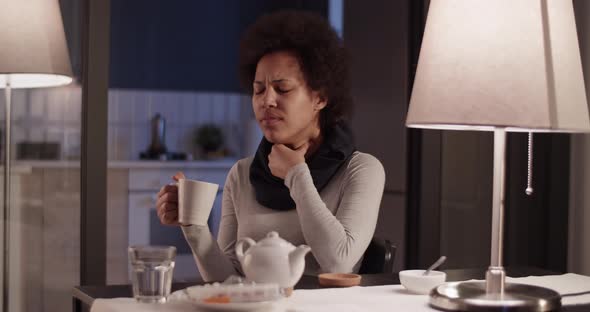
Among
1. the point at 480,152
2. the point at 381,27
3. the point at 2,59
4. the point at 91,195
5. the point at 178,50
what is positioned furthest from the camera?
the point at 178,50

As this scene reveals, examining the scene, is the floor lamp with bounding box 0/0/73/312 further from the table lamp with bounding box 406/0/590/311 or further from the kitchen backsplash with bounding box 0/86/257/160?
the kitchen backsplash with bounding box 0/86/257/160

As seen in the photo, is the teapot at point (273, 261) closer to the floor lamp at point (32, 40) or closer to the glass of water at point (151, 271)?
the glass of water at point (151, 271)

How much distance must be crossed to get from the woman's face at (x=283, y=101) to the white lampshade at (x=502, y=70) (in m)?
0.85

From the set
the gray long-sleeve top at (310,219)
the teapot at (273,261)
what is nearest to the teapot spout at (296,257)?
the teapot at (273,261)

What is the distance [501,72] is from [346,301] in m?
0.51

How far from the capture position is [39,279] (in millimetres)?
2666

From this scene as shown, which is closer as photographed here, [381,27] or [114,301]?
[114,301]

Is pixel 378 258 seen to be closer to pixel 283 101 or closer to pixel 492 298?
pixel 283 101

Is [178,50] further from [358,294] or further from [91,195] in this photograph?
[358,294]

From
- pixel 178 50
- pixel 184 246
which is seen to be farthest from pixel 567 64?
pixel 178 50

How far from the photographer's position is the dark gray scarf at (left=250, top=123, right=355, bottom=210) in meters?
2.19

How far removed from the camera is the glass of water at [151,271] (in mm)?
1407

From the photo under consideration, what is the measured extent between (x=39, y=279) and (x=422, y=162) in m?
1.55

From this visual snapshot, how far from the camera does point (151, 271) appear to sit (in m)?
1.43
